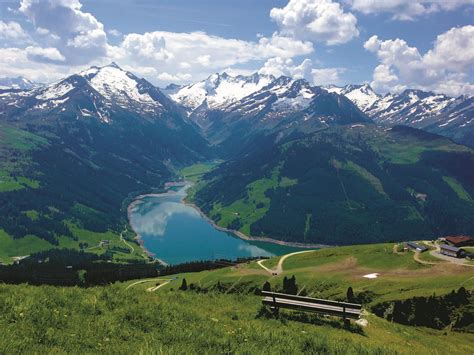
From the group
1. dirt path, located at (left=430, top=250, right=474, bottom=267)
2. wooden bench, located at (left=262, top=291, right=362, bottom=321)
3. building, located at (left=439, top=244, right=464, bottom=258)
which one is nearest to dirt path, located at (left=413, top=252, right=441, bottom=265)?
dirt path, located at (left=430, top=250, right=474, bottom=267)

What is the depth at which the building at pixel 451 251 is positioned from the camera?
112069 mm

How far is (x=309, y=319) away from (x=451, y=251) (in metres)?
106

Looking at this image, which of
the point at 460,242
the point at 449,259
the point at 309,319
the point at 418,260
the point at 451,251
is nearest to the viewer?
the point at 309,319

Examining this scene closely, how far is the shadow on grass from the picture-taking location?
24312 millimetres

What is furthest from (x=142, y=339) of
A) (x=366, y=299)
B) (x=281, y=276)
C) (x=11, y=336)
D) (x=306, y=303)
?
(x=281, y=276)

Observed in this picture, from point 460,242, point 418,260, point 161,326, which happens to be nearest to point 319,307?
point 161,326

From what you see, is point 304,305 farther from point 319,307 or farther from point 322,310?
point 322,310

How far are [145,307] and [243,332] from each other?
4836 mm

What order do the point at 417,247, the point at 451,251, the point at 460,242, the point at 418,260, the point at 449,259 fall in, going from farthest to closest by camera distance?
1. the point at 460,242
2. the point at 417,247
3. the point at 451,251
4. the point at 418,260
5. the point at 449,259

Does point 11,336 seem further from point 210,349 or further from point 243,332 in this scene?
point 243,332

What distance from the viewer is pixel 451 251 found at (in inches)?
4535

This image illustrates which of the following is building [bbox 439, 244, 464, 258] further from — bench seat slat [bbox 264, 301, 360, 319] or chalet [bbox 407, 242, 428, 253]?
bench seat slat [bbox 264, 301, 360, 319]

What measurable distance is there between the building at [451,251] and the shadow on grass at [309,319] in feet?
331

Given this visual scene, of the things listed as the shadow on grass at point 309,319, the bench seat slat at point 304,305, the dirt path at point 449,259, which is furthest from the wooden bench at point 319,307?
the dirt path at point 449,259
